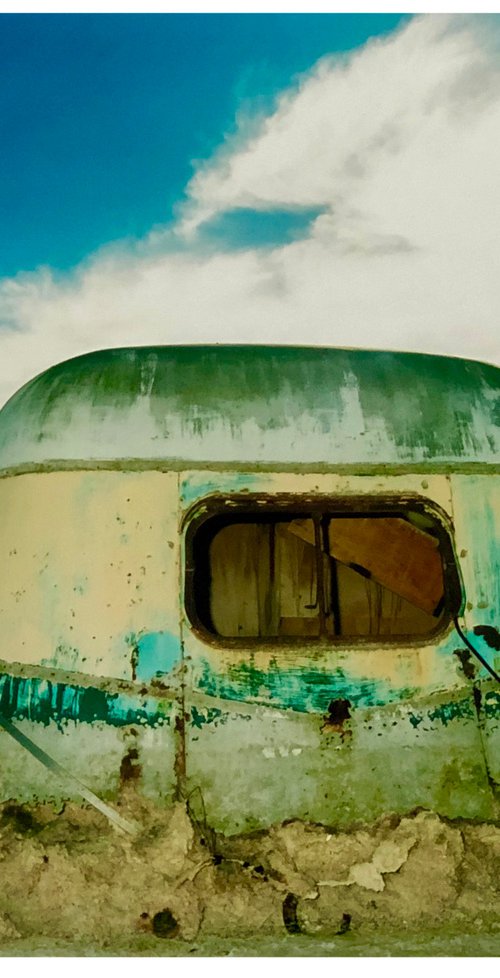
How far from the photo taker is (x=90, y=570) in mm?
2869

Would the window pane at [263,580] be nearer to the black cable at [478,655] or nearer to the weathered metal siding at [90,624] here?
the weathered metal siding at [90,624]

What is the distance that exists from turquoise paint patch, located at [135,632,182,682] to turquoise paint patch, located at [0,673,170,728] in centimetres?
10

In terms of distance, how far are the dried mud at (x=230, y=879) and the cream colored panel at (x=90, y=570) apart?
0.61 meters

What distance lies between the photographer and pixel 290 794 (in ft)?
8.79

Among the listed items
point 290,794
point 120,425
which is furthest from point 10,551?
point 290,794

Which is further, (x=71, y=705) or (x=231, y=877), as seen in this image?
(x=71, y=705)

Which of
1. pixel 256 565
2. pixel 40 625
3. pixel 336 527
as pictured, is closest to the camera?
pixel 40 625

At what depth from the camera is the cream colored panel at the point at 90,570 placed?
2812 millimetres

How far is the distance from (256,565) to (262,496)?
165 cm

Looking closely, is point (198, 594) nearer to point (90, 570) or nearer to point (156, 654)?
point (156, 654)

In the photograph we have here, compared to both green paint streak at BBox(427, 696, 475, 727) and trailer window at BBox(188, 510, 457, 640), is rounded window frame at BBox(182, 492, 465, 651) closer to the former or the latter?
green paint streak at BBox(427, 696, 475, 727)

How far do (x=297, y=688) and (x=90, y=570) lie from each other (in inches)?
38.6

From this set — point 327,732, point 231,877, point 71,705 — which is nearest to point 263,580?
point 327,732

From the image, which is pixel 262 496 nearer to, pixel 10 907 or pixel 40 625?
pixel 40 625
